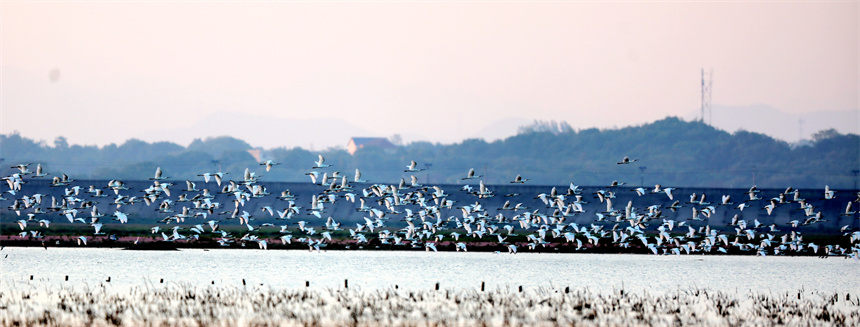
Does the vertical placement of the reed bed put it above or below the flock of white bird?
below

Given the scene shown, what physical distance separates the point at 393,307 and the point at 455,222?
54.5 m

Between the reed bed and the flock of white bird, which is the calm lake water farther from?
the reed bed

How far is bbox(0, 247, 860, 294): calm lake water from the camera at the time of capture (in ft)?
127

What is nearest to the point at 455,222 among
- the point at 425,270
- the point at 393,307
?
the point at 425,270

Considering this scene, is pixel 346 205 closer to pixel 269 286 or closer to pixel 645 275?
pixel 645 275

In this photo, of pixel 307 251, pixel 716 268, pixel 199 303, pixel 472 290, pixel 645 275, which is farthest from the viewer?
pixel 307 251

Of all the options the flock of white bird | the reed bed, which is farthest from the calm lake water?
the reed bed

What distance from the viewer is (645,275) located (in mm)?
44719

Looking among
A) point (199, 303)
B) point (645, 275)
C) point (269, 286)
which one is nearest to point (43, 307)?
point (199, 303)

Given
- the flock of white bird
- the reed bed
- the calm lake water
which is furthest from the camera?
the flock of white bird

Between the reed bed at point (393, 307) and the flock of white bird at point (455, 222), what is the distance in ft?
47.9

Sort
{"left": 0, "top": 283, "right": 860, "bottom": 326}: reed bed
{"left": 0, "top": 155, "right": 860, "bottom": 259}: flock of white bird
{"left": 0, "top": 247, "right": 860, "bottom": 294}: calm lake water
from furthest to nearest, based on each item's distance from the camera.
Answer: {"left": 0, "top": 155, "right": 860, "bottom": 259}: flock of white bird
{"left": 0, "top": 247, "right": 860, "bottom": 294}: calm lake water
{"left": 0, "top": 283, "right": 860, "bottom": 326}: reed bed

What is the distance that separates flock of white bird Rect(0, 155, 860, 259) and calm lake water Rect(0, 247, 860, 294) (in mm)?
1302

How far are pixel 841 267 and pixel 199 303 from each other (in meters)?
34.2
